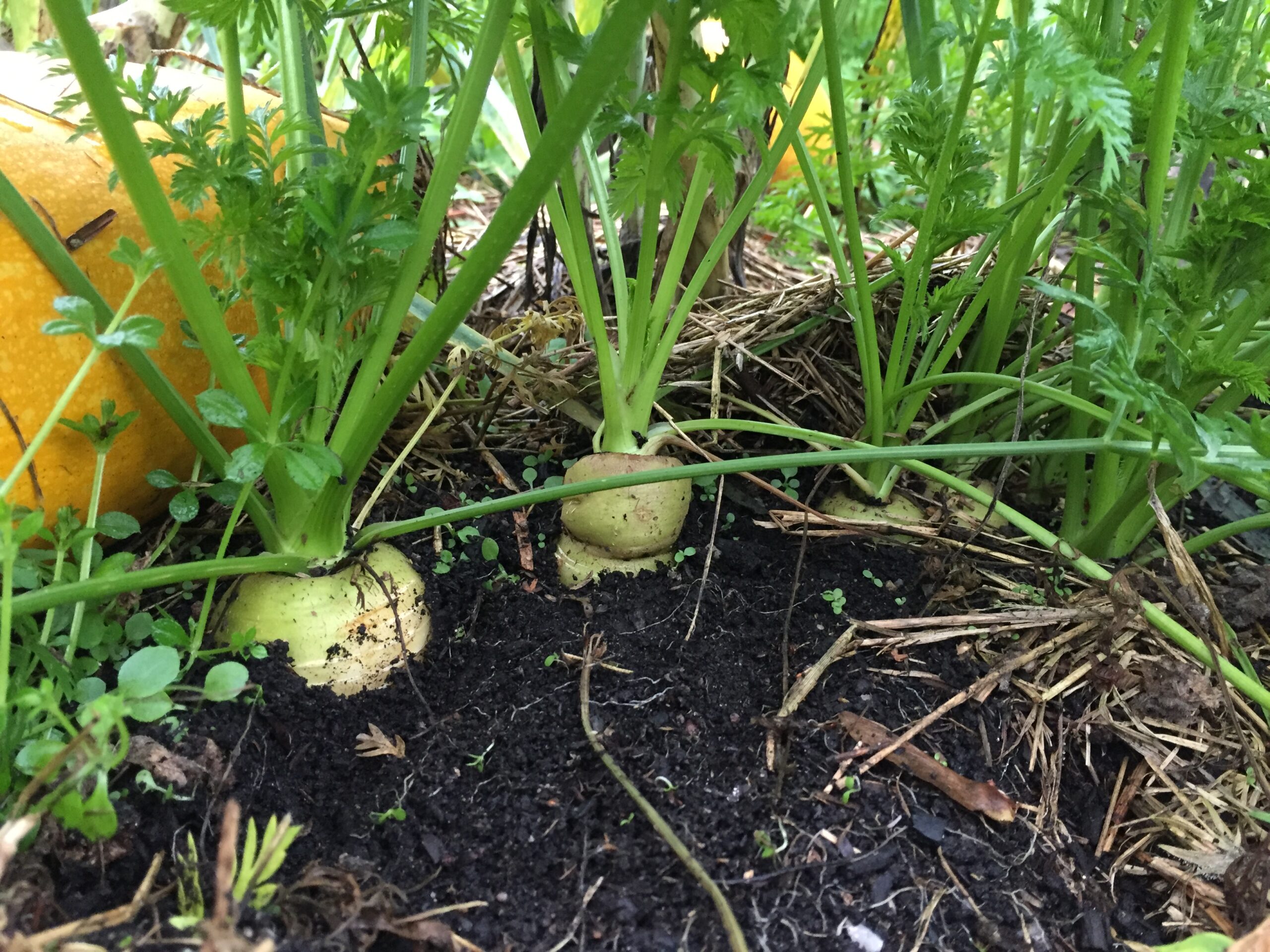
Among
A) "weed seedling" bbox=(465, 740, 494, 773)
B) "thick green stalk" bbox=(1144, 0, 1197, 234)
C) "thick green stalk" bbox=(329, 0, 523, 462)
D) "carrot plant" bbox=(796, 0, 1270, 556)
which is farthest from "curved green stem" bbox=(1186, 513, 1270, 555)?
"thick green stalk" bbox=(329, 0, 523, 462)

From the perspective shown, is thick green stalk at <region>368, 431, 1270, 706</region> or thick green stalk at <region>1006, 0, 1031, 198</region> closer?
thick green stalk at <region>368, 431, 1270, 706</region>

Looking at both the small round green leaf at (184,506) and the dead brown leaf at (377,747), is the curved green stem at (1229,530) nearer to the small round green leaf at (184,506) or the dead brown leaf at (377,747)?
the dead brown leaf at (377,747)

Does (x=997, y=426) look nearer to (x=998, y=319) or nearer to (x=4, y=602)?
(x=998, y=319)

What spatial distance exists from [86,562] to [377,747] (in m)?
0.35

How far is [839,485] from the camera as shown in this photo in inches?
47.9

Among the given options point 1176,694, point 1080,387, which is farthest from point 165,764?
point 1080,387

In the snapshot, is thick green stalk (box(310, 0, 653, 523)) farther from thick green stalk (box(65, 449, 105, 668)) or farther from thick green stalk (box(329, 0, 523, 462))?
thick green stalk (box(65, 449, 105, 668))

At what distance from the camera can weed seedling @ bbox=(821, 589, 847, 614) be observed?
1036mm

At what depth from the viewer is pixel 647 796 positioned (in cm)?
80

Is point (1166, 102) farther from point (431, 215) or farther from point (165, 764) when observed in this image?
point (165, 764)

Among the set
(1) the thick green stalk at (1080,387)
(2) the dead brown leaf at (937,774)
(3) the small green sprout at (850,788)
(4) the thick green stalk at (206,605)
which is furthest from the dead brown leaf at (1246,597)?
(4) the thick green stalk at (206,605)

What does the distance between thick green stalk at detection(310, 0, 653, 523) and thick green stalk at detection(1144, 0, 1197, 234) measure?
1.89 ft

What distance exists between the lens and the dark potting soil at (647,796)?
0.71 meters

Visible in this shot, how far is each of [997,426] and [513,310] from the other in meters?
0.95
